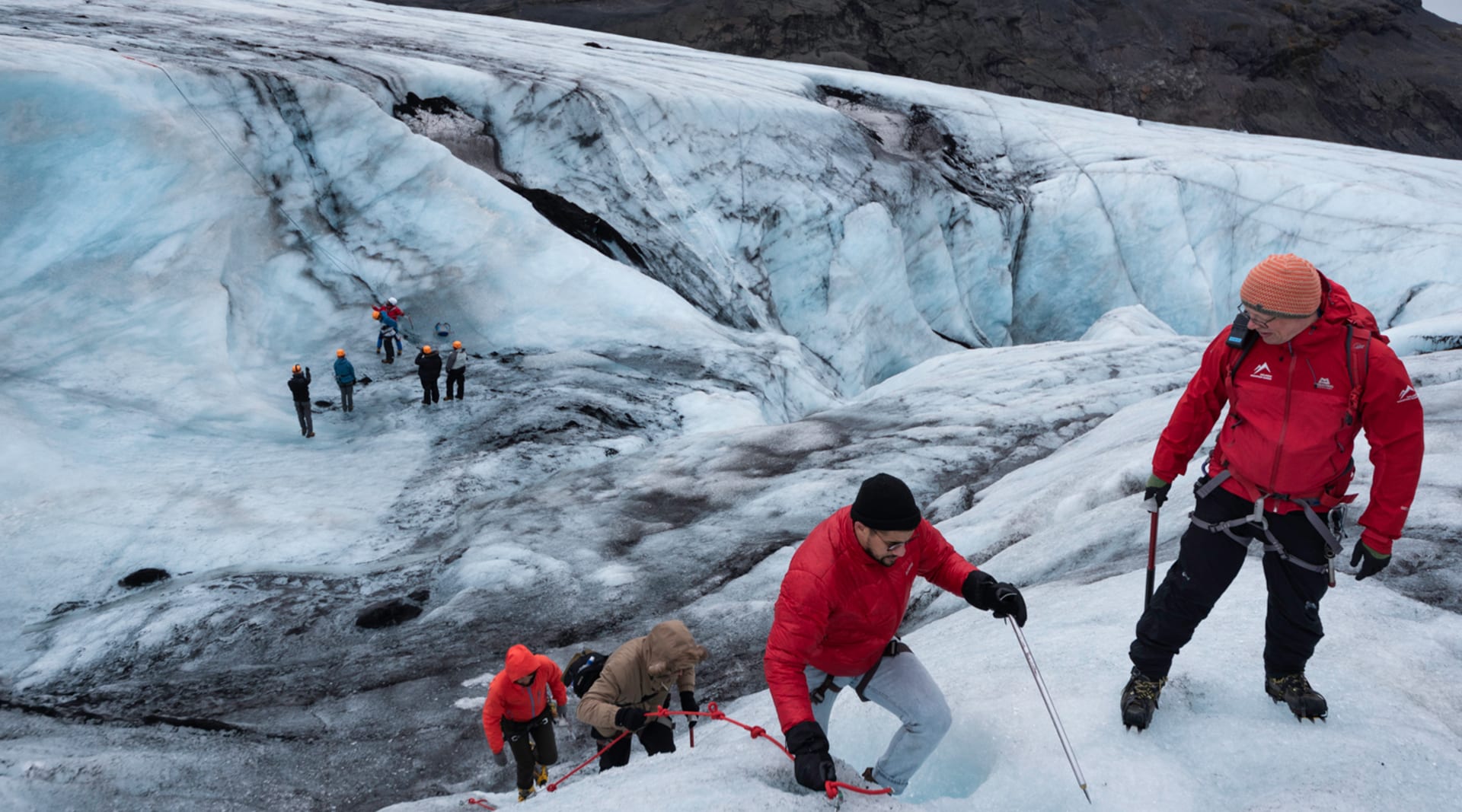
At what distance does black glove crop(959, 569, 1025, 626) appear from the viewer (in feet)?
12.0

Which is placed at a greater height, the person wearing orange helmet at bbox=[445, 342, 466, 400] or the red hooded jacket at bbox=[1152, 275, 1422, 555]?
the red hooded jacket at bbox=[1152, 275, 1422, 555]

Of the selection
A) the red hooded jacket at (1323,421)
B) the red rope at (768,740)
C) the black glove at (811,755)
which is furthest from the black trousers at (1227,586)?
the black glove at (811,755)

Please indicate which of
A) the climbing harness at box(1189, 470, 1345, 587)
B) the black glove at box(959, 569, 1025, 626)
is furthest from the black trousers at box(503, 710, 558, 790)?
the climbing harness at box(1189, 470, 1345, 587)

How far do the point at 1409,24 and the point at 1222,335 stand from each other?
6004 centimetres

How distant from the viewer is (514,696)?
6.29m

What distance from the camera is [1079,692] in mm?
4492

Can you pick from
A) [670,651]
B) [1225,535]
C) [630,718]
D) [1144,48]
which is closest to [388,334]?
[670,651]

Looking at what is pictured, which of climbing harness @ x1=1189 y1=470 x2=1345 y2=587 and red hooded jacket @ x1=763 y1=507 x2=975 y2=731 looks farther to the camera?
climbing harness @ x1=1189 y1=470 x2=1345 y2=587

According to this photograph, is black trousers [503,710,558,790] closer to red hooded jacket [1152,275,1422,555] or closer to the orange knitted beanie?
red hooded jacket [1152,275,1422,555]

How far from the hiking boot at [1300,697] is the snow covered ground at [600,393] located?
81mm

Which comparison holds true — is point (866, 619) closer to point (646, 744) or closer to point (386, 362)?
point (646, 744)

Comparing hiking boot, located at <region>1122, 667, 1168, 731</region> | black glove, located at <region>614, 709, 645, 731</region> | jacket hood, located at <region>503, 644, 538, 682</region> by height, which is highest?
hiking boot, located at <region>1122, 667, 1168, 731</region>

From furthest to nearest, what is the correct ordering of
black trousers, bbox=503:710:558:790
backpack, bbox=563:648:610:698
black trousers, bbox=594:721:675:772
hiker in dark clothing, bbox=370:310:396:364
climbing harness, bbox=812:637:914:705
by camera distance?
hiker in dark clothing, bbox=370:310:396:364 < black trousers, bbox=503:710:558:790 < backpack, bbox=563:648:610:698 < black trousers, bbox=594:721:675:772 < climbing harness, bbox=812:637:914:705

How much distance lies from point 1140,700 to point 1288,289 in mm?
1856
